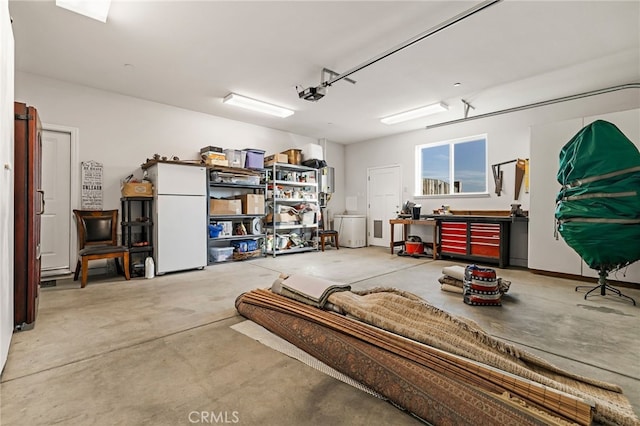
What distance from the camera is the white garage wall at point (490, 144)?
4828 mm

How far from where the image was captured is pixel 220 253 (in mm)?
5445

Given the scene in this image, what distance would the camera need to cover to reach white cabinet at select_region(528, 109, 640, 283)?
4.22m

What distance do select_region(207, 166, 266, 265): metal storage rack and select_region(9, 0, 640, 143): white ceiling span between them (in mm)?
1442

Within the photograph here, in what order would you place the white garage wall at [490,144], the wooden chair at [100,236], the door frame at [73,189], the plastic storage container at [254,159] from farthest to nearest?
1. the plastic storage container at [254,159]
2. the white garage wall at [490,144]
3. the door frame at [73,189]
4. the wooden chair at [100,236]

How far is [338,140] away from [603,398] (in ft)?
25.0

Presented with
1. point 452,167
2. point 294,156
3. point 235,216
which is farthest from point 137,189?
point 452,167

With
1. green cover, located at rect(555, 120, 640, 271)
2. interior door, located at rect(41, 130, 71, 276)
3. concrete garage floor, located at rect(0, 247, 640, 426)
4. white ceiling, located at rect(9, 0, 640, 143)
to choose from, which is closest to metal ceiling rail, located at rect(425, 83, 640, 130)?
white ceiling, located at rect(9, 0, 640, 143)

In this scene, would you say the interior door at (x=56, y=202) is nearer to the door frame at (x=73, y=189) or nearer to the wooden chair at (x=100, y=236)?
the door frame at (x=73, y=189)

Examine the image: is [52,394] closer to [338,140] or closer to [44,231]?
[44,231]

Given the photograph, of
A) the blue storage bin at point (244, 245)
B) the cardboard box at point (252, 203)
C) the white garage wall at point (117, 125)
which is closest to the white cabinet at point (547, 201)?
the cardboard box at point (252, 203)

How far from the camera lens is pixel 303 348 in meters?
A: 2.00

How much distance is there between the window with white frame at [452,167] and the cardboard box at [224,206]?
14.2 ft

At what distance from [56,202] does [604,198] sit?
23.8ft

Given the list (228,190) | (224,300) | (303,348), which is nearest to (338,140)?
(228,190)
